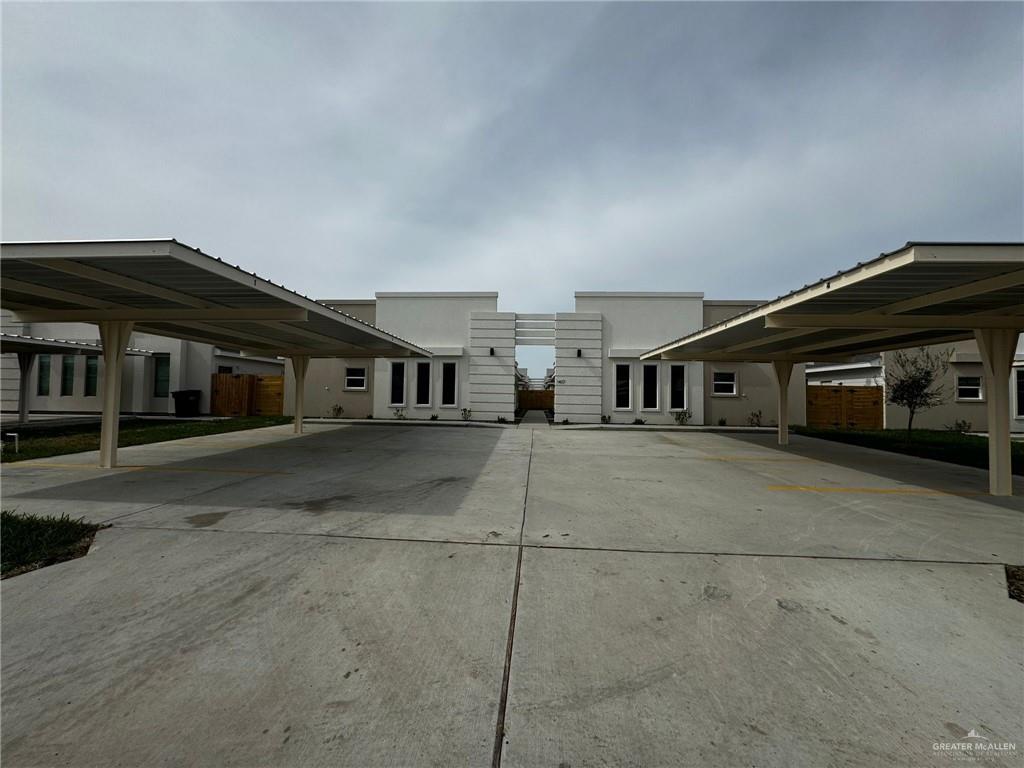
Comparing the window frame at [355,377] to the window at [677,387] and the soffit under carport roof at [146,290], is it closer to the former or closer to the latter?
the soffit under carport roof at [146,290]

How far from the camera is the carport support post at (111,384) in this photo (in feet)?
26.1

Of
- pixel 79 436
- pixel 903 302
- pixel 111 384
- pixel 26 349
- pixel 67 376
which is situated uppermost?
pixel 903 302

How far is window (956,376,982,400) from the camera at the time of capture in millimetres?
19469

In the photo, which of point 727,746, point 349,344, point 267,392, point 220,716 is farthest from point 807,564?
point 267,392

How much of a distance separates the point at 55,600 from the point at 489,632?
3331 millimetres

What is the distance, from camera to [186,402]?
67.3 ft

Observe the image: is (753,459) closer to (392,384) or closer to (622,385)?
(622,385)

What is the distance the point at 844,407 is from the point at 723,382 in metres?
6.41

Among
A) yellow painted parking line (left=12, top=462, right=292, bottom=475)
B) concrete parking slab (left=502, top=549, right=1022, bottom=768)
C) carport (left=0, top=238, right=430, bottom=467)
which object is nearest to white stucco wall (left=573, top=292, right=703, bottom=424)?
carport (left=0, top=238, right=430, bottom=467)

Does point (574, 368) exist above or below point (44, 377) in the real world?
above

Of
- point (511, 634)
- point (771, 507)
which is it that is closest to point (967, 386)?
point (771, 507)

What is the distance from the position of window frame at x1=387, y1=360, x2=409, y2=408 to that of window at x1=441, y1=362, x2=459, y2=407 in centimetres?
171

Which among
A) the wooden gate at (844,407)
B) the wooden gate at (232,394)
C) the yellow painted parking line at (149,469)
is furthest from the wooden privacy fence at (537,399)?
the yellow painted parking line at (149,469)

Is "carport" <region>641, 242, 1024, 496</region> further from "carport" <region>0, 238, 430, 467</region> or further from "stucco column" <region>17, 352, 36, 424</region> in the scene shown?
"stucco column" <region>17, 352, 36, 424</region>
